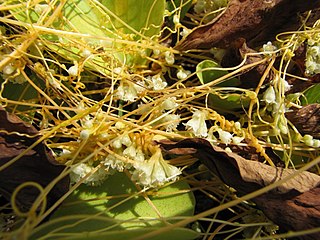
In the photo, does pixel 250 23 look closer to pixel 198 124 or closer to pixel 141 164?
pixel 198 124

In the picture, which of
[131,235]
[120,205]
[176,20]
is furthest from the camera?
[176,20]

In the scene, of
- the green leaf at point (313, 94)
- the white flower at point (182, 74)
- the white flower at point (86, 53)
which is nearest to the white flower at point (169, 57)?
the white flower at point (182, 74)

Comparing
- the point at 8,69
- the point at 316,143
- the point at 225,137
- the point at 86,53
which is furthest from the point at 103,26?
the point at 316,143

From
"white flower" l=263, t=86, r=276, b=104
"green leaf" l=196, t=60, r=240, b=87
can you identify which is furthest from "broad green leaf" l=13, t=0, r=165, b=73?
"white flower" l=263, t=86, r=276, b=104

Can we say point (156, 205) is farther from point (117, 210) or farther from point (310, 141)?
point (310, 141)

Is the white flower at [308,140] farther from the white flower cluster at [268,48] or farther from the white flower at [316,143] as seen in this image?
the white flower cluster at [268,48]

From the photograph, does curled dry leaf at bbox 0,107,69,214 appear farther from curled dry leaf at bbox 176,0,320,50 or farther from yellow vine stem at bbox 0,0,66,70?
curled dry leaf at bbox 176,0,320,50
